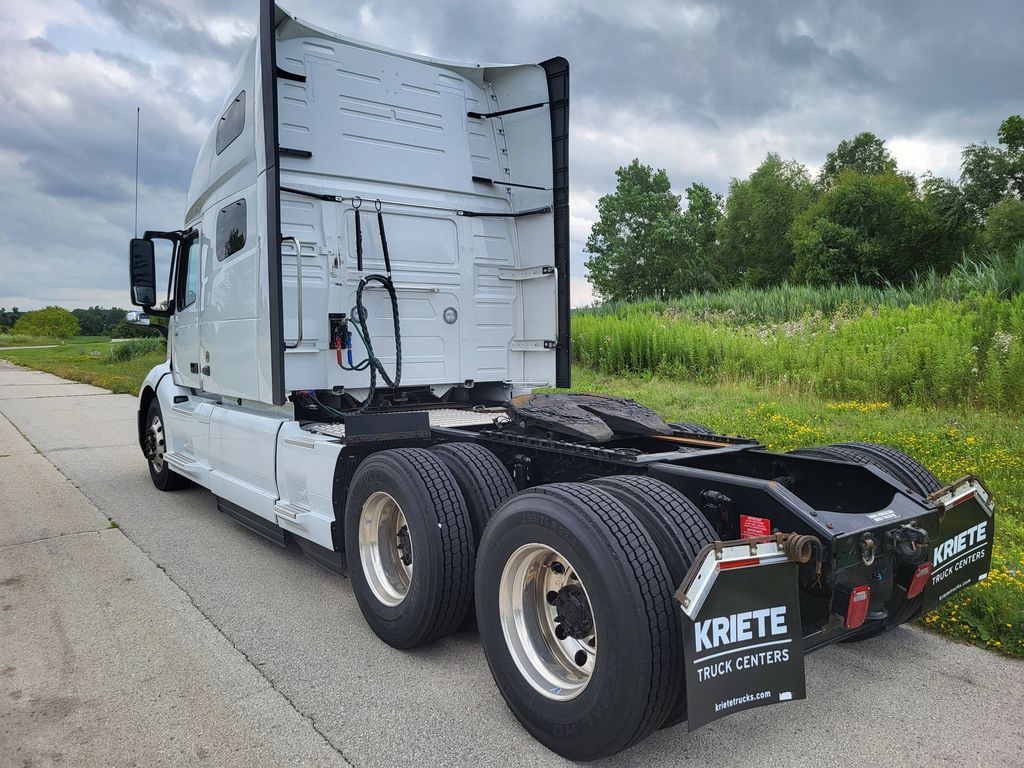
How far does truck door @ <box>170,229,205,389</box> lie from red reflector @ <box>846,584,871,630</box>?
5.28m

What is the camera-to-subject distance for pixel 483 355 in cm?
577

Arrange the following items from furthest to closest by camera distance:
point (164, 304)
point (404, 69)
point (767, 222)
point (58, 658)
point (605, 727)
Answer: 1. point (767, 222)
2. point (164, 304)
3. point (404, 69)
4. point (58, 658)
5. point (605, 727)

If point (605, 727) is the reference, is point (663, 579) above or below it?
above

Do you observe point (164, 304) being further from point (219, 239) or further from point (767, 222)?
point (767, 222)

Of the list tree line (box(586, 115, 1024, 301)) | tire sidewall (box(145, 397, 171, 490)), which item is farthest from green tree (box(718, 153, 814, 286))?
tire sidewall (box(145, 397, 171, 490))

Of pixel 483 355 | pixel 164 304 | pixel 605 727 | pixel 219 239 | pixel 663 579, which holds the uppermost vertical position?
pixel 219 239

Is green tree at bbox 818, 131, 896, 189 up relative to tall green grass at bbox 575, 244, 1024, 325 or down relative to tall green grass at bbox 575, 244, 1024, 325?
up

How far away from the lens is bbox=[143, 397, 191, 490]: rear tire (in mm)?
7188

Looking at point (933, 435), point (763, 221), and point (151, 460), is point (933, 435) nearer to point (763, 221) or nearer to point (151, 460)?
point (151, 460)

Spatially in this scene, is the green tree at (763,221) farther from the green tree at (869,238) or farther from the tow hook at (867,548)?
the tow hook at (867,548)

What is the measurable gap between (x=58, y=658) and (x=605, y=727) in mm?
2787

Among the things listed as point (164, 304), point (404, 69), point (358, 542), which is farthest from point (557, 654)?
point (164, 304)

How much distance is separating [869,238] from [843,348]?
35970 mm

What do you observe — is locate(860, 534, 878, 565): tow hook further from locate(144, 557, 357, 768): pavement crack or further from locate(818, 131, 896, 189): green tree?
locate(818, 131, 896, 189): green tree
